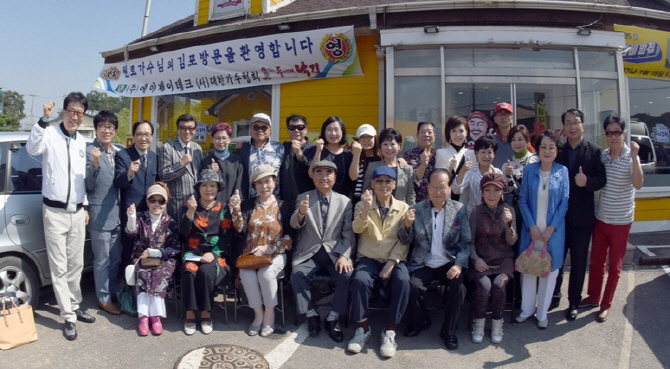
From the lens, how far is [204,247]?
4328 mm

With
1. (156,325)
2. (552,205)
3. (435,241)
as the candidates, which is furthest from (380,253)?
(156,325)

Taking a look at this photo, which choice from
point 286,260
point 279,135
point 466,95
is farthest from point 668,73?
point 286,260

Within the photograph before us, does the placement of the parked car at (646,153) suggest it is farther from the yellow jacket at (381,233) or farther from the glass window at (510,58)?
the yellow jacket at (381,233)

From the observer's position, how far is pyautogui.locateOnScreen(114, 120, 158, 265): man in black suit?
4.39 m

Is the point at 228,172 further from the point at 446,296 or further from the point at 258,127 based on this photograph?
the point at 446,296

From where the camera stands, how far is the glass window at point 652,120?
7375 mm

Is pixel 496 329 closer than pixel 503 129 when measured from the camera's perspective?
Yes

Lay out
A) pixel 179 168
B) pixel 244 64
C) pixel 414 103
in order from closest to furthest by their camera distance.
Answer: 1. pixel 179 168
2. pixel 414 103
3. pixel 244 64

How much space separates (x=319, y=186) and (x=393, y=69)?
2.86 metres

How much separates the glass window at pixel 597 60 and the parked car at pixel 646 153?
150 centimetres

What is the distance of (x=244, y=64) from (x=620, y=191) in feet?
19.2

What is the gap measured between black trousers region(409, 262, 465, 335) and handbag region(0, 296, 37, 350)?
317 centimetres

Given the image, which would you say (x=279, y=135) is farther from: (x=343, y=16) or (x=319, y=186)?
(x=319, y=186)

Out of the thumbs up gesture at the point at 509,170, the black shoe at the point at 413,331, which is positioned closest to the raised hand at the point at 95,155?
the black shoe at the point at 413,331
